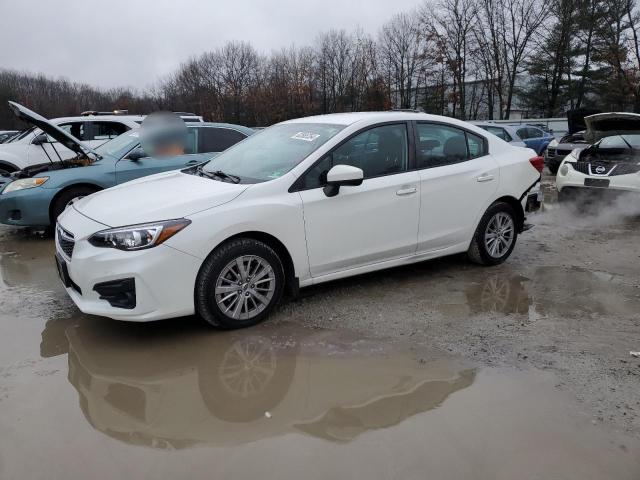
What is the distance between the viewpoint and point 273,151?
15.8 feet

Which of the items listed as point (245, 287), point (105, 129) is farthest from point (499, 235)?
point (105, 129)

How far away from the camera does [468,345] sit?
3.89 metres

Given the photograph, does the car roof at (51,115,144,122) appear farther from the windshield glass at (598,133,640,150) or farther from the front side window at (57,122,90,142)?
the windshield glass at (598,133,640,150)

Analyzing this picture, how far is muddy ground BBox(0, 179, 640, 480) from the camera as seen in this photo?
2607 millimetres

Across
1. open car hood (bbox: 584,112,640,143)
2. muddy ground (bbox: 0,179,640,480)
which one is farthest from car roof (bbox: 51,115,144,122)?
open car hood (bbox: 584,112,640,143)

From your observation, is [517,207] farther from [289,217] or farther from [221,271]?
[221,271]

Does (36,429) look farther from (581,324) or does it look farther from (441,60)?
(441,60)

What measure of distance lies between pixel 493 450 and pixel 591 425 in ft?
2.12

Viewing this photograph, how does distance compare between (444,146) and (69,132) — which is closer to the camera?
(444,146)

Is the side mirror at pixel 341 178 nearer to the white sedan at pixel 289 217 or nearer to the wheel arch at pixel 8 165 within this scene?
the white sedan at pixel 289 217

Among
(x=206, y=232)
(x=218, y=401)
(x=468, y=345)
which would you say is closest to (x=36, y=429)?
(x=218, y=401)

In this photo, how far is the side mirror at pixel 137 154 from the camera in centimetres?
769

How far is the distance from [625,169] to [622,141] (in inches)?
55.0

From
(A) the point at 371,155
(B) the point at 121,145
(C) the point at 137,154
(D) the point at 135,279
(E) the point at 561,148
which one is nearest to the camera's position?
(D) the point at 135,279
